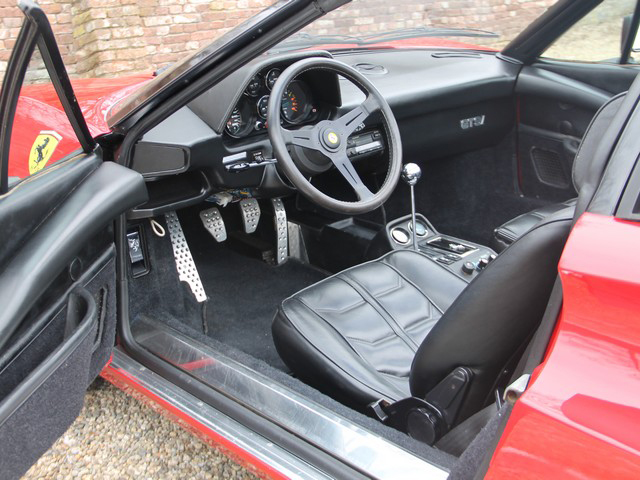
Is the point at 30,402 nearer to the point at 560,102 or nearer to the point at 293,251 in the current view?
the point at 293,251

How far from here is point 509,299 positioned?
3.49ft

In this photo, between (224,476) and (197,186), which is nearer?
(224,476)

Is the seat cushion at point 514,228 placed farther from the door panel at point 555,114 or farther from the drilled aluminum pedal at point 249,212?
the drilled aluminum pedal at point 249,212

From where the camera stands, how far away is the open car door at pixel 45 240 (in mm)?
1238

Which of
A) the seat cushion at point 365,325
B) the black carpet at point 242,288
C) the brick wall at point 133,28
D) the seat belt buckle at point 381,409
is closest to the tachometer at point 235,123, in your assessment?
the seat cushion at point 365,325

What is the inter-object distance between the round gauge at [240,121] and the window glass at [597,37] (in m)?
1.48

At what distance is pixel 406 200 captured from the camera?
3.02 meters

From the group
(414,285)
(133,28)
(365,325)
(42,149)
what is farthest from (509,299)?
(133,28)

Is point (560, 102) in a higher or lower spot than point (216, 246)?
higher

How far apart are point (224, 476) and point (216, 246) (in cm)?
133

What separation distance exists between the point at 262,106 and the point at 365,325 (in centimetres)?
82

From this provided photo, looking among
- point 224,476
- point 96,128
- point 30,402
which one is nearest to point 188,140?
point 96,128

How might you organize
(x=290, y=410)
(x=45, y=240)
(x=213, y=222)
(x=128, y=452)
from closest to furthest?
(x=45, y=240) < (x=290, y=410) < (x=128, y=452) < (x=213, y=222)

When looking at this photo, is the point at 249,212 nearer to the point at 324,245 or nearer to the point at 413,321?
the point at 324,245
